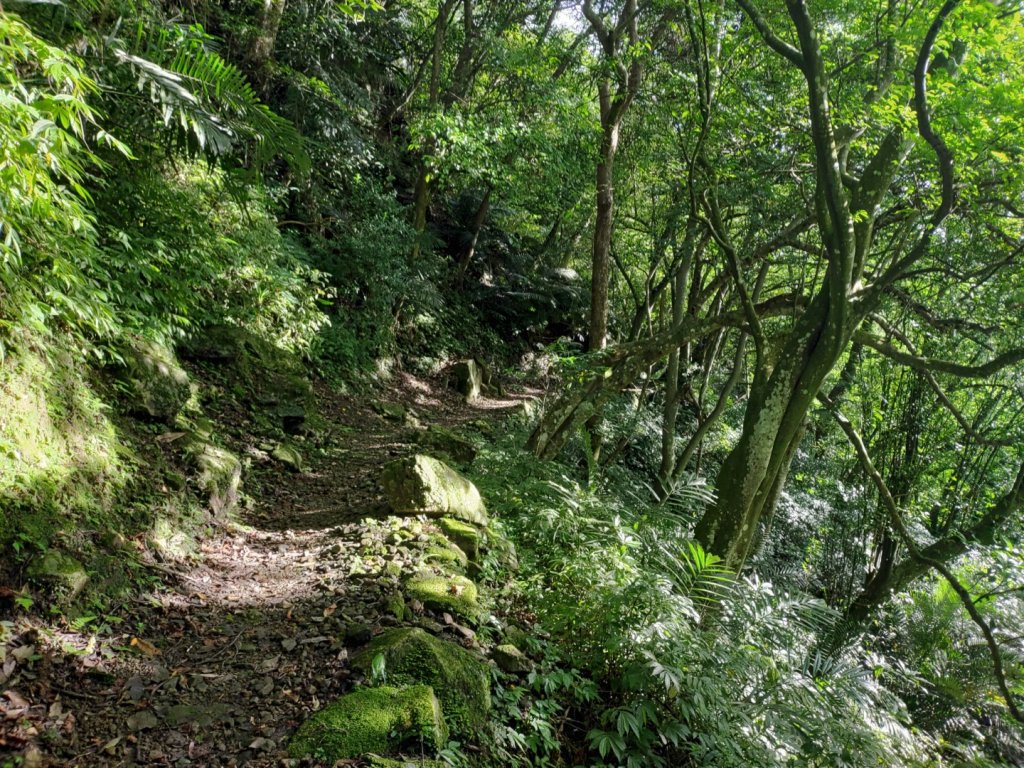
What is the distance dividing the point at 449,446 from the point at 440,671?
15.3 ft

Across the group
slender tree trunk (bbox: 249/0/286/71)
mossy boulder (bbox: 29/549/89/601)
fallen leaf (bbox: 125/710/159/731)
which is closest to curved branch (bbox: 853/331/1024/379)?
fallen leaf (bbox: 125/710/159/731)

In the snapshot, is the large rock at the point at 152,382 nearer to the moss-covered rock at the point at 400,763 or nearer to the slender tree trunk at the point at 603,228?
the moss-covered rock at the point at 400,763

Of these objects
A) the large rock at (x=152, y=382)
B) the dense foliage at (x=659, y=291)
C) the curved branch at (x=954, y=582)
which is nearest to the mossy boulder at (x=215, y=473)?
the large rock at (x=152, y=382)

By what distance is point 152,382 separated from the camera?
15.5 feet

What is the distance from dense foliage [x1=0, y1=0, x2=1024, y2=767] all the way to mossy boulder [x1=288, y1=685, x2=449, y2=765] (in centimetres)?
20

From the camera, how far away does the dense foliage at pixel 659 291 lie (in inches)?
135

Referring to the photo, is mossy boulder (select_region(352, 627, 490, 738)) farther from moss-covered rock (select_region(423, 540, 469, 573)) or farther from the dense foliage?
moss-covered rock (select_region(423, 540, 469, 573))

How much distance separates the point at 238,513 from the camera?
5.06 m

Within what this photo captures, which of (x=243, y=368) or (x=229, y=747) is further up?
(x=243, y=368)

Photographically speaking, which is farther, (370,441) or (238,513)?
(370,441)

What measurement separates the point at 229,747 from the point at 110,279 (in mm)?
3620

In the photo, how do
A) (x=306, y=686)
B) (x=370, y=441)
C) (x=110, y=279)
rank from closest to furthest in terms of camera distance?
(x=306, y=686) → (x=110, y=279) → (x=370, y=441)

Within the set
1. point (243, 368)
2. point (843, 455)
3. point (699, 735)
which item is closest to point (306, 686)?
point (699, 735)

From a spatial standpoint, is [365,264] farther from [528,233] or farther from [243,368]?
[528,233]
